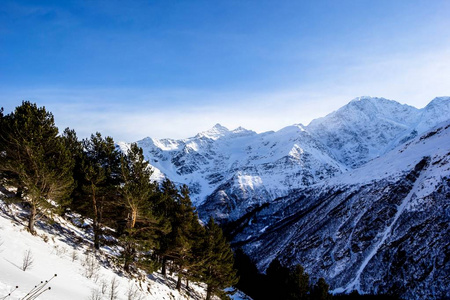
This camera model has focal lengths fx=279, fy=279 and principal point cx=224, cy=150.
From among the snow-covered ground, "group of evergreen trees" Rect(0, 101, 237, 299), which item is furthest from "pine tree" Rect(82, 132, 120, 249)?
the snow-covered ground

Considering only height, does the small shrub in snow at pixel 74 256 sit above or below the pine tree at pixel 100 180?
below

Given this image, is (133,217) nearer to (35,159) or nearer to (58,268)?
(58,268)

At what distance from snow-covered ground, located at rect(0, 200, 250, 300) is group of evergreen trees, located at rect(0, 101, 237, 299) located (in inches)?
50.8

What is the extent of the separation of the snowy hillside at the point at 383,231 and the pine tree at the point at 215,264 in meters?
36.8

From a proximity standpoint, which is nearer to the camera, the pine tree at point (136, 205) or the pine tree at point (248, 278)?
the pine tree at point (136, 205)

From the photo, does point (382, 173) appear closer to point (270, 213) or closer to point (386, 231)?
point (386, 231)

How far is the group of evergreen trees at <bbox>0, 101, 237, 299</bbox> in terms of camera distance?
779 inches

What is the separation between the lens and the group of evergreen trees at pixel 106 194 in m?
19.8

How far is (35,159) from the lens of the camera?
753 inches

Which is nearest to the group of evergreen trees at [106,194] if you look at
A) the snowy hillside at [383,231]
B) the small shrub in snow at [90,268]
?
the small shrub in snow at [90,268]

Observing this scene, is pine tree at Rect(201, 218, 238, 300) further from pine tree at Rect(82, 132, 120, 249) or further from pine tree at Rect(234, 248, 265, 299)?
pine tree at Rect(234, 248, 265, 299)

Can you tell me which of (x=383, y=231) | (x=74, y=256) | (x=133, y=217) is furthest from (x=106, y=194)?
(x=383, y=231)

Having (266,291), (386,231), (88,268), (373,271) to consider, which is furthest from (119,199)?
(386,231)

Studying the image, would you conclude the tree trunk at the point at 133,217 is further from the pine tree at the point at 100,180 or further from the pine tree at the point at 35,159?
the pine tree at the point at 35,159
